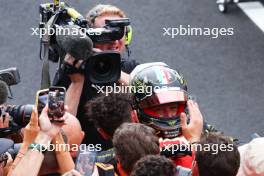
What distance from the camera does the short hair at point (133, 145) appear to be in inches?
108

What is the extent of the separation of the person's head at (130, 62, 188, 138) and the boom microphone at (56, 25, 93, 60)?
0.93 ft

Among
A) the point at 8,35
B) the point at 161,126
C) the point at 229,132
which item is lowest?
the point at 229,132

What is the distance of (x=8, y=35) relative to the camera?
6.80 metres

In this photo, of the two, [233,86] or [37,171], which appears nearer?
[37,171]

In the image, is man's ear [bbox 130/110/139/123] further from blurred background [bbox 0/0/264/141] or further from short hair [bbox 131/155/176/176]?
blurred background [bbox 0/0/264/141]

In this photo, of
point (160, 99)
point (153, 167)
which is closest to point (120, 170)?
point (153, 167)

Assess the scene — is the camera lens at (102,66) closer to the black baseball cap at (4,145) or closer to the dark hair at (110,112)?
the dark hair at (110,112)

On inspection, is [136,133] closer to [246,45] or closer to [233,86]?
[233,86]

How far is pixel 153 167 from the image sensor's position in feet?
8.31

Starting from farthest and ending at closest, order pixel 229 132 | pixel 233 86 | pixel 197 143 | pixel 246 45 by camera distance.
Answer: pixel 246 45, pixel 233 86, pixel 229 132, pixel 197 143

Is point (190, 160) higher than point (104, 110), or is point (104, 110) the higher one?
point (104, 110)

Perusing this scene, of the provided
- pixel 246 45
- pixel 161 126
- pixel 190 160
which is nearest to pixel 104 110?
pixel 161 126

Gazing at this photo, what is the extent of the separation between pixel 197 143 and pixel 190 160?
112 millimetres

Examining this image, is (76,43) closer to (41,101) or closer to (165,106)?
(41,101)
